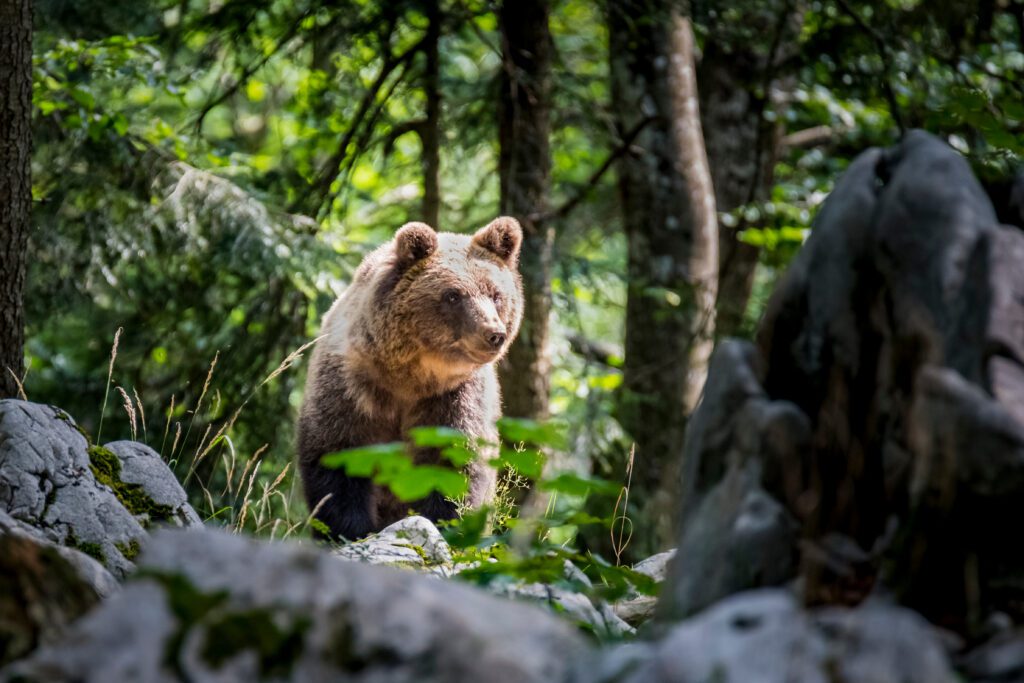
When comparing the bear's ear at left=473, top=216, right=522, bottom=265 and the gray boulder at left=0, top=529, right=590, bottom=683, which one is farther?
the bear's ear at left=473, top=216, right=522, bottom=265

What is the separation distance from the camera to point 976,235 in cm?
278

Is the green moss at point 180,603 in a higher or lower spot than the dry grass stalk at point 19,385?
higher

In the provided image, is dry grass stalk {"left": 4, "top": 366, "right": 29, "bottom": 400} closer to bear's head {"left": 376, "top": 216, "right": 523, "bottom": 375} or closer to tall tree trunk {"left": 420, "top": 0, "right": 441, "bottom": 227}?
bear's head {"left": 376, "top": 216, "right": 523, "bottom": 375}

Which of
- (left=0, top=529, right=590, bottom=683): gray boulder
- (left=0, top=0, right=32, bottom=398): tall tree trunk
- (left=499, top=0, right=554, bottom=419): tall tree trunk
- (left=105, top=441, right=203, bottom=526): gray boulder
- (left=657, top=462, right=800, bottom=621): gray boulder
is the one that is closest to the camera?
(left=0, top=529, right=590, bottom=683): gray boulder

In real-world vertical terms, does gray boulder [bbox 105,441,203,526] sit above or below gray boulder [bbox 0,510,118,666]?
below

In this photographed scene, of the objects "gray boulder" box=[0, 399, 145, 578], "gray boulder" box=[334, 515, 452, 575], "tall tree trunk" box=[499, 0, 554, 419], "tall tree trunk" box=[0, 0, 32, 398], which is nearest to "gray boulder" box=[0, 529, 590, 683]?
"gray boulder" box=[0, 399, 145, 578]

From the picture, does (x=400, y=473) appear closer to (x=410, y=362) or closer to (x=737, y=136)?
(x=410, y=362)

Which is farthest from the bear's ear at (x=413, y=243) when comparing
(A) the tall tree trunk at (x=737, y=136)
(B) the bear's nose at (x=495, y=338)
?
(A) the tall tree trunk at (x=737, y=136)

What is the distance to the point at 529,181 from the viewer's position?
342 inches

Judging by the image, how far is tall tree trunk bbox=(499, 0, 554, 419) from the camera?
8.51 meters

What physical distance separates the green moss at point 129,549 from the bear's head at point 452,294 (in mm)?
2708

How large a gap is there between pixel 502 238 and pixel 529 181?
2.12m

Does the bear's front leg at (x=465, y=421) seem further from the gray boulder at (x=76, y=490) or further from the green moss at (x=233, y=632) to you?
the green moss at (x=233, y=632)

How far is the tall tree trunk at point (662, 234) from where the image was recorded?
30.6 ft
